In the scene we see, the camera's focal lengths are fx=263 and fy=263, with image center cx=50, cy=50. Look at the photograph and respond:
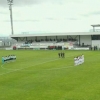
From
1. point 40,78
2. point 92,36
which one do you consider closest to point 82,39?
point 92,36

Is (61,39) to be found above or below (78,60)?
above

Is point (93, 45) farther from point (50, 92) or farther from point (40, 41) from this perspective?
point (50, 92)

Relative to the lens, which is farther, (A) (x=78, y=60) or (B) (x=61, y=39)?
(B) (x=61, y=39)

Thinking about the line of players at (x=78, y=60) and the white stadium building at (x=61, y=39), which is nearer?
the line of players at (x=78, y=60)

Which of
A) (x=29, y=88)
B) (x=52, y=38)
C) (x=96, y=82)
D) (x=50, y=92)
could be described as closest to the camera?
(x=50, y=92)

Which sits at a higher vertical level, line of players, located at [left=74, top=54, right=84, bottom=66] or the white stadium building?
the white stadium building

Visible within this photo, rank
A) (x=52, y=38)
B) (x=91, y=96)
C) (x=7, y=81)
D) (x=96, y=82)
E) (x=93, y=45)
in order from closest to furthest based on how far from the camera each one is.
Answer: (x=91, y=96), (x=96, y=82), (x=7, y=81), (x=93, y=45), (x=52, y=38)

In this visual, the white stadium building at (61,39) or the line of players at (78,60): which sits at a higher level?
the white stadium building at (61,39)

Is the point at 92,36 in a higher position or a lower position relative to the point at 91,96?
higher

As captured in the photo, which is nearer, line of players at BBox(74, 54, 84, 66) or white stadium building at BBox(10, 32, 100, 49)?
line of players at BBox(74, 54, 84, 66)

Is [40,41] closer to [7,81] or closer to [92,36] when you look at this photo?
[92,36]

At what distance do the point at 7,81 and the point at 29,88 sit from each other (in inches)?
163

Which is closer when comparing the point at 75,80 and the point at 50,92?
the point at 50,92

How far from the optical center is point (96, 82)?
22.9 metres
